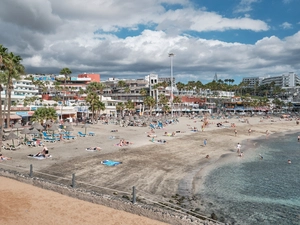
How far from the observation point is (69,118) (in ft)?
190

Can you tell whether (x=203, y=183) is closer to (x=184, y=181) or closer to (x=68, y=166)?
(x=184, y=181)

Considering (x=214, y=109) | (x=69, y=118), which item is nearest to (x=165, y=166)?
(x=69, y=118)

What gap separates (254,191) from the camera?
18.7 metres

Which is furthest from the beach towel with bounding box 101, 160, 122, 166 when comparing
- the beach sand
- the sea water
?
the beach sand

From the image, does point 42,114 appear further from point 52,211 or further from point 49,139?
point 52,211

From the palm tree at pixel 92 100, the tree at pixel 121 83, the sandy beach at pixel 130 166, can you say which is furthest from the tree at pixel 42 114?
the tree at pixel 121 83

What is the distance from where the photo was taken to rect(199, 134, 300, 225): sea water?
14.6 metres

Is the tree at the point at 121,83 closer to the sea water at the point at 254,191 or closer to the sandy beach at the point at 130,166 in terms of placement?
the sandy beach at the point at 130,166

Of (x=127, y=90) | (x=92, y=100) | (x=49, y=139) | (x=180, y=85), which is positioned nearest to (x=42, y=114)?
(x=49, y=139)

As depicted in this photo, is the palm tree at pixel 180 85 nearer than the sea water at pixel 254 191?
No

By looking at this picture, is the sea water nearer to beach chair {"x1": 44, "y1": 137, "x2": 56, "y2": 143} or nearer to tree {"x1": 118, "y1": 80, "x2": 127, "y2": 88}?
beach chair {"x1": 44, "y1": 137, "x2": 56, "y2": 143}

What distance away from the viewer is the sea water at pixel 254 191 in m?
14.6

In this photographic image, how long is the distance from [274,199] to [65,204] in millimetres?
12317

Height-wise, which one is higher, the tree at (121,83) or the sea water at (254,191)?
the tree at (121,83)
